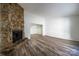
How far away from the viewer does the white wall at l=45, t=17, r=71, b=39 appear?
210cm

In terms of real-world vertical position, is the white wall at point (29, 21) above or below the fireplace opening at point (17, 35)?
above

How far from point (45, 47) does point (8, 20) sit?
83cm

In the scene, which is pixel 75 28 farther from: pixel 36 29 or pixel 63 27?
pixel 36 29

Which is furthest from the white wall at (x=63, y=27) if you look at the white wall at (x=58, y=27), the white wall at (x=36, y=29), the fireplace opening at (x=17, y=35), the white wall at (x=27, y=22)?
the fireplace opening at (x=17, y=35)

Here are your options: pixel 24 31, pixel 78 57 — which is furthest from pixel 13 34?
pixel 78 57

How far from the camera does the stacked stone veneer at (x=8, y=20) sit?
2102 mm

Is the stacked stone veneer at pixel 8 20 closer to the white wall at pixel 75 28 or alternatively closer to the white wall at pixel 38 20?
the white wall at pixel 38 20

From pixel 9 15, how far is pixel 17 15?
0.14 metres

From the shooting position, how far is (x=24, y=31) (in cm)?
214

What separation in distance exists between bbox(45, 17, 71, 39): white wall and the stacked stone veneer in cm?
53

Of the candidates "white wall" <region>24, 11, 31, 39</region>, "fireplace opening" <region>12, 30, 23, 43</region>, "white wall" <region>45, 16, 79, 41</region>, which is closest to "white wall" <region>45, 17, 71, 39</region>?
"white wall" <region>45, 16, 79, 41</region>

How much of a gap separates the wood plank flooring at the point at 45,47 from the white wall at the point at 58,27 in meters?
0.09

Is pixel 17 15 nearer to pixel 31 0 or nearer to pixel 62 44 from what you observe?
pixel 31 0

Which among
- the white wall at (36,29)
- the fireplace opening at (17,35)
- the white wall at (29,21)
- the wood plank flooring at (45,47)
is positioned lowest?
the wood plank flooring at (45,47)
